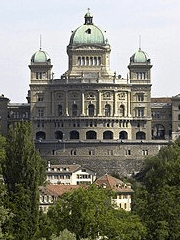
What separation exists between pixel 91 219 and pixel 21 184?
10568 millimetres

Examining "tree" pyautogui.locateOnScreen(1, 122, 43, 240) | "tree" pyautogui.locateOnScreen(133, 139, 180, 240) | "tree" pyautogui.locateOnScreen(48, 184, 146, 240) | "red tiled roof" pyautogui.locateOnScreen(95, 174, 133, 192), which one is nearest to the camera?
"tree" pyautogui.locateOnScreen(48, 184, 146, 240)

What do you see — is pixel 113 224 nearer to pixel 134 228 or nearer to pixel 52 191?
pixel 134 228

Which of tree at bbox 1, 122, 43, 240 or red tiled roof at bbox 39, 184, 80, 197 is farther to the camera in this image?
red tiled roof at bbox 39, 184, 80, 197

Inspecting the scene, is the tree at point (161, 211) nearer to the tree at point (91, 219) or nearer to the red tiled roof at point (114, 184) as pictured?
the tree at point (91, 219)

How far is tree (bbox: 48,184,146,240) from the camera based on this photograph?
10444cm

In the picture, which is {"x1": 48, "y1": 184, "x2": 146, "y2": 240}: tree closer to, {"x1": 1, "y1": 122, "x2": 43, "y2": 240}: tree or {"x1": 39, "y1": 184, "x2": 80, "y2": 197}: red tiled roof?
{"x1": 1, "y1": 122, "x2": 43, "y2": 240}: tree

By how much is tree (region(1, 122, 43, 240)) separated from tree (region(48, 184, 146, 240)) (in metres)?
2.80

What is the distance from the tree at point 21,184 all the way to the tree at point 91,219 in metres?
2.80

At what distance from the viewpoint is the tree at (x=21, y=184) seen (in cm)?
10806

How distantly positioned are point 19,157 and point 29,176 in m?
2.84

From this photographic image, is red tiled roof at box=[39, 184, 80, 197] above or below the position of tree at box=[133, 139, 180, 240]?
above

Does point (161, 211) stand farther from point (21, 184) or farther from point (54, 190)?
point (54, 190)

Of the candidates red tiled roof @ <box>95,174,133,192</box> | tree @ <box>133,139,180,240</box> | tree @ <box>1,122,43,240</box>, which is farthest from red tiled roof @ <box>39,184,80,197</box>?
tree @ <box>133,139,180,240</box>

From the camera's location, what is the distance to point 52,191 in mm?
161875
